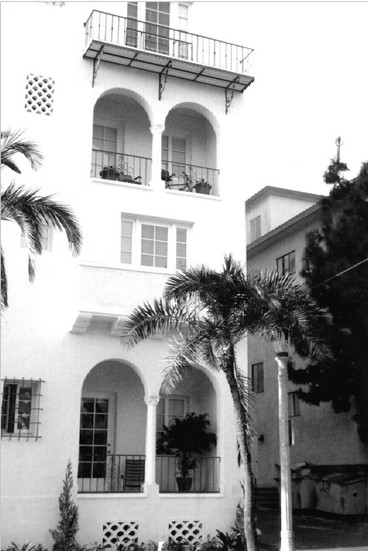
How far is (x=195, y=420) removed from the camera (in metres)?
18.1

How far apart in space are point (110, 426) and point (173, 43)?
10779 millimetres

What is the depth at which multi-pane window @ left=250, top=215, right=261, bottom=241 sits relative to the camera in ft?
100.0

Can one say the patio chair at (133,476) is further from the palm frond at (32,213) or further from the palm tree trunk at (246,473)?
the palm frond at (32,213)

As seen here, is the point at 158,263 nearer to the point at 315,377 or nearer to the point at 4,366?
the point at 4,366

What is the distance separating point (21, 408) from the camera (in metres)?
16.6

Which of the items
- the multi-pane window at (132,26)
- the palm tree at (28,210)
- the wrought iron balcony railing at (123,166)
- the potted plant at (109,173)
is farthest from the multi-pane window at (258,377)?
the palm tree at (28,210)

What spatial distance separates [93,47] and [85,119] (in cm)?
191

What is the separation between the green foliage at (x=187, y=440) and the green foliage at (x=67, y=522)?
2.99 meters

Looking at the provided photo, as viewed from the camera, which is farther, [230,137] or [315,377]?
[315,377]

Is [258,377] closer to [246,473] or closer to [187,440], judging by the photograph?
[187,440]

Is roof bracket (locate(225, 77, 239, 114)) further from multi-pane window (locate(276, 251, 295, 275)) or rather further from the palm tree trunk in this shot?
the palm tree trunk

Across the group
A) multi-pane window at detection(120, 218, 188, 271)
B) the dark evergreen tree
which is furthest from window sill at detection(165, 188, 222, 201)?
the dark evergreen tree

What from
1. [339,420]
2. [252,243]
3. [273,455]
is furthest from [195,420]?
[252,243]

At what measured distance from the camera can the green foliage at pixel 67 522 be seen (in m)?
15.3
